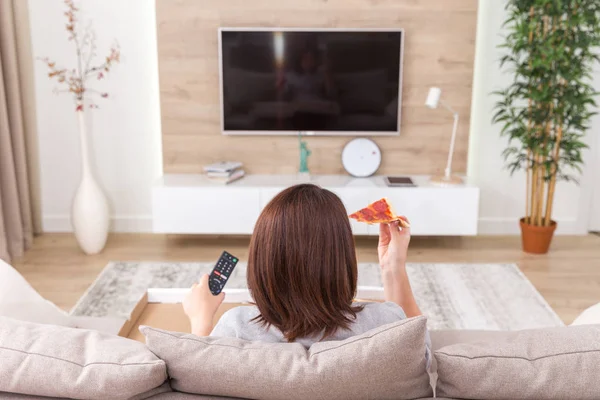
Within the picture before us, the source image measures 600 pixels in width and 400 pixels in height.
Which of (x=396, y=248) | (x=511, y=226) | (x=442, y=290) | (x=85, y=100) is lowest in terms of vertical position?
(x=442, y=290)

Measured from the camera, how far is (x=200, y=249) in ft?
14.9

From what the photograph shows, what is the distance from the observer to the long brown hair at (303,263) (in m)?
1.39

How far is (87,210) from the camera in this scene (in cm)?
435

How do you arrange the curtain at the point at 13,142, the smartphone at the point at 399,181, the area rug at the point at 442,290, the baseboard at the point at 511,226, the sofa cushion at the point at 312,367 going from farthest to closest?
the baseboard at the point at 511,226 → the smartphone at the point at 399,181 → the curtain at the point at 13,142 → the area rug at the point at 442,290 → the sofa cushion at the point at 312,367

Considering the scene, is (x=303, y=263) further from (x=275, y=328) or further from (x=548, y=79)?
(x=548, y=79)

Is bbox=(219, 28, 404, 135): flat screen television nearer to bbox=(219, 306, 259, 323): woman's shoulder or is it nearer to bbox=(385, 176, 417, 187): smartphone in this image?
bbox=(385, 176, 417, 187): smartphone

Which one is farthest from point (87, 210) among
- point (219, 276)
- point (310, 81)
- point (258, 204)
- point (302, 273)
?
point (302, 273)

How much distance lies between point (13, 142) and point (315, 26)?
2.17 metres

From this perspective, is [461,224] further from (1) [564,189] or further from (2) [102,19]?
(2) [102,19]

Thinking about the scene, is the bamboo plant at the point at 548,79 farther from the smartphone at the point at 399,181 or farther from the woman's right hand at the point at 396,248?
the woman's right hand at the point at 396,248

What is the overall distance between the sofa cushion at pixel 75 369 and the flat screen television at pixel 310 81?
3405mm

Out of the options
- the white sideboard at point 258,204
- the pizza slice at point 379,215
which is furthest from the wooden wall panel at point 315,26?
the pizza slice at point 379,215

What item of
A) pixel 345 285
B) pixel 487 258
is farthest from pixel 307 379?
pixel 487 258

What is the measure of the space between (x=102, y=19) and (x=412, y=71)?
2170mm
